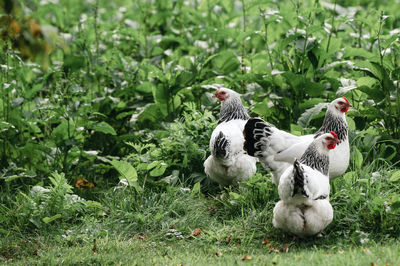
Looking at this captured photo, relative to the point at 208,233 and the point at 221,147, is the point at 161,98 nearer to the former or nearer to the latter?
the point at 221,147

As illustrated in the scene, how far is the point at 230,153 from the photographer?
16.6 feet

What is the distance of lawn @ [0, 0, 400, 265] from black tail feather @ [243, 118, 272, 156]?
0.34m

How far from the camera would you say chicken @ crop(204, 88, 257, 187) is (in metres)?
5.02

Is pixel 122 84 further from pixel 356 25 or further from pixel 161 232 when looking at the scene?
pixel 356 25

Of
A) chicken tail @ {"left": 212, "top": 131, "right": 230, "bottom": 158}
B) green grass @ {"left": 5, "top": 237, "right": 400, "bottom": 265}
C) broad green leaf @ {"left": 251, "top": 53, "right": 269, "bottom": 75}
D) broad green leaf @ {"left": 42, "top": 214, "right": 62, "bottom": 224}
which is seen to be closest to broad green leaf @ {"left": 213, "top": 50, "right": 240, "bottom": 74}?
broad green leaf @ {"left": 251, "top": 53, "right": 269, "bottom": 75}

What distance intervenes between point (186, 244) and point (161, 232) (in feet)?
0.91

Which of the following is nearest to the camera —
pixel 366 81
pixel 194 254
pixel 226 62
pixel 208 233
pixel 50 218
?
pixel 194 254

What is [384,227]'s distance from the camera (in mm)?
4379

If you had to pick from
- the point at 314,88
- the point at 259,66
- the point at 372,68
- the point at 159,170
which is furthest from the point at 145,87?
the point at 372,68

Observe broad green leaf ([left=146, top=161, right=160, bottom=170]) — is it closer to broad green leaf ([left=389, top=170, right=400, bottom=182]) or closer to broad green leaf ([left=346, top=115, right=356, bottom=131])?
broad green leaf ([left=346, top=115, right=356, bottom=131])

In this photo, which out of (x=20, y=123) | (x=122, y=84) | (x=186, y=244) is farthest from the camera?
(x=122, y=84)

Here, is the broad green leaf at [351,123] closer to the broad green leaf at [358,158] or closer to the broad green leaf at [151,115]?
the broad green leaf at [358,158]

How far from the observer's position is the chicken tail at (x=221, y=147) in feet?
16.3

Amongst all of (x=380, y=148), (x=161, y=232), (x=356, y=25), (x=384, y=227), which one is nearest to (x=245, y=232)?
(x=161, y=232)
